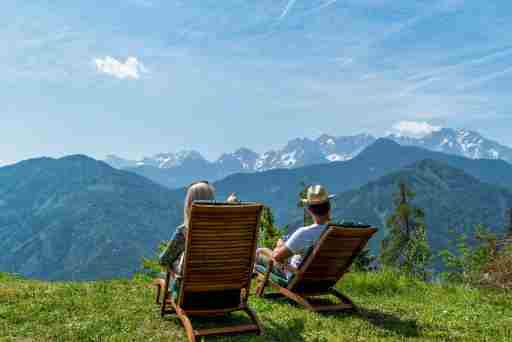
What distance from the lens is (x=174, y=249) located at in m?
6.17

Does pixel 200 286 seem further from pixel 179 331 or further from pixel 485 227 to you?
pixel 485 227

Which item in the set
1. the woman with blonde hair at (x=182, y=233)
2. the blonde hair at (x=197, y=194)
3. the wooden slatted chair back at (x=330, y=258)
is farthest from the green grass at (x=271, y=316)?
the blonde hair at (x=197, y=194)

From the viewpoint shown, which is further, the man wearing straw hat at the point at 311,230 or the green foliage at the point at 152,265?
the green foliage at the point at 152,265

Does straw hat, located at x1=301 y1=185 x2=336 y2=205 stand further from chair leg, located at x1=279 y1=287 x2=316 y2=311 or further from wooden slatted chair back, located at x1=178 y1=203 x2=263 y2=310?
chair leg, located at x1=279 y1=287 x2=316 y2=311

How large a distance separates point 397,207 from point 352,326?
158ft

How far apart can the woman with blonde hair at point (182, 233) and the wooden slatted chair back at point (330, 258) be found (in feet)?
6.01

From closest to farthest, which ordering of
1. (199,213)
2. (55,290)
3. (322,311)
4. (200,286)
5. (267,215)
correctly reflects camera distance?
(199,213) → (200,286) → (322,311) → (55,290) → (267,215)

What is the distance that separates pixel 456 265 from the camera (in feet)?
47.9

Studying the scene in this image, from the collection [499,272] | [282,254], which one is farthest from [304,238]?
[499,272]

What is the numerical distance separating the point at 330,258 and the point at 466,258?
29.6ft

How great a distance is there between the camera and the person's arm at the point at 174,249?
20.1 feet

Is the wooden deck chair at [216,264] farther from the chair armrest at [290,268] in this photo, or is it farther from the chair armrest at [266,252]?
the chair armrest at [266,252]

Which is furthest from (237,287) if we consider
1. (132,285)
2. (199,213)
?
(132,285)

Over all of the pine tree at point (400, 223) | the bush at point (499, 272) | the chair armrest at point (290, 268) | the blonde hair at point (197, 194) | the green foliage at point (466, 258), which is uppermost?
the blonde hair at point (197, 194)
